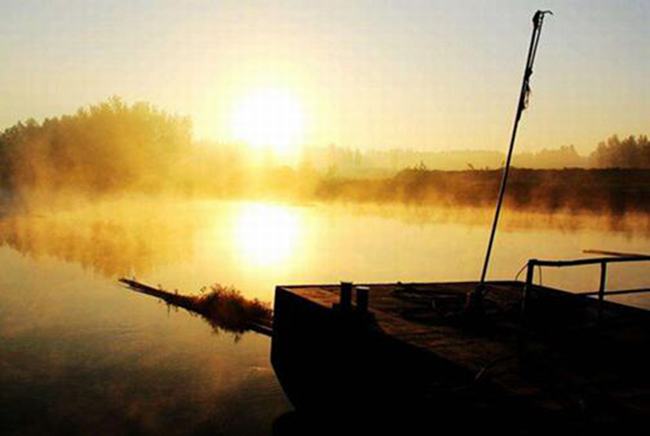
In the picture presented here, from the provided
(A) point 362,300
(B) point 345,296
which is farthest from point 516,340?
(B) point 345,296

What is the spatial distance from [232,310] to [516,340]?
29326 millimetres

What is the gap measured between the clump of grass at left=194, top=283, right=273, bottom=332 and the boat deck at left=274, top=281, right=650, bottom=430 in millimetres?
18888

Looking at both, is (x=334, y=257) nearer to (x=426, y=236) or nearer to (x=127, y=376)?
(x=426, y=236)

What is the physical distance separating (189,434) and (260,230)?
6013 inches

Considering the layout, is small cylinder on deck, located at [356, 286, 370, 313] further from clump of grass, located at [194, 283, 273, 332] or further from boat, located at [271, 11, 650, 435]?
clump of grass, located at [194, 283, 273, 332]

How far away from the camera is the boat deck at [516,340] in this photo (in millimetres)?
9883

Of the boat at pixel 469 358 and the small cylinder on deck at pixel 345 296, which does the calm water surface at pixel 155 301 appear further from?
the small cylinder on deck at pixel 345 296

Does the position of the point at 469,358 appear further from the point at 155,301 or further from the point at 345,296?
the point at 155,301

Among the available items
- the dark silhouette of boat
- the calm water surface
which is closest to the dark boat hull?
the dark silhouette of boat

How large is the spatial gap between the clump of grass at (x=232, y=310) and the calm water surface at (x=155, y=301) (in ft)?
4.92

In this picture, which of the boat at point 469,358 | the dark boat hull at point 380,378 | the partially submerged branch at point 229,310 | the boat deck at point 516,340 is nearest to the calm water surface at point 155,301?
the partially submerged branch at point 229,310

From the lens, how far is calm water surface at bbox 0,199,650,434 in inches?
909

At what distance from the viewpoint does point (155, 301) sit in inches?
1823

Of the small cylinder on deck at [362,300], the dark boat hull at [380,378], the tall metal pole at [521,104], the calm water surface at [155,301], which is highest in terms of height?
the tall metal pole at [521,104]
